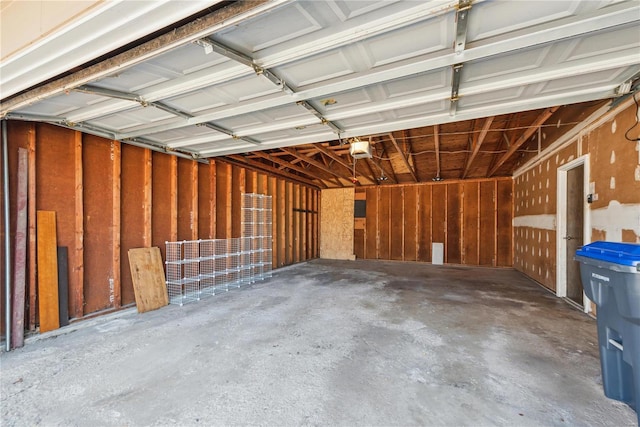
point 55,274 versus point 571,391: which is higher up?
point 55,274

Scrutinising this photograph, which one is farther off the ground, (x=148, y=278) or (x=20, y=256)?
(x=20, y=256)

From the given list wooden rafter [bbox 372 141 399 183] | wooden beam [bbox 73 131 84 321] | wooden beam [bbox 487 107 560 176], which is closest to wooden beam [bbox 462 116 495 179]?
wooden beam [bbox 487 107 560 176]

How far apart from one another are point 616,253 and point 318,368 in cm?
224

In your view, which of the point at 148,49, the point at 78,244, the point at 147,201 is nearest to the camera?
the point at 148,49

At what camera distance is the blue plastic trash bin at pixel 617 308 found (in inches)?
58.2

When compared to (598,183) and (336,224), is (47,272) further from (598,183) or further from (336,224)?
(336,224)

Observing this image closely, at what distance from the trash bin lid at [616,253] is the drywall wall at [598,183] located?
1.38m

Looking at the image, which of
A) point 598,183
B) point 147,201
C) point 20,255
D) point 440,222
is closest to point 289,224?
point 147,201

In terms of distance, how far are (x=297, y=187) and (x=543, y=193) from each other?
6216 millimetres

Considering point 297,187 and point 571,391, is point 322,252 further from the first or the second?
point 571,391

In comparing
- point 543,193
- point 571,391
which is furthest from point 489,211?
point 571,391

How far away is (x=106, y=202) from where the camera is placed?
365 centimetres

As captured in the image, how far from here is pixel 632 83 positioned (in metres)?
2.27

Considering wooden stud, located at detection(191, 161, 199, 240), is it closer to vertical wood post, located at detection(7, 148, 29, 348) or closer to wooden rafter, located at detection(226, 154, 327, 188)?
wooden rafter, located at detection(226, 154, 327, 188)
